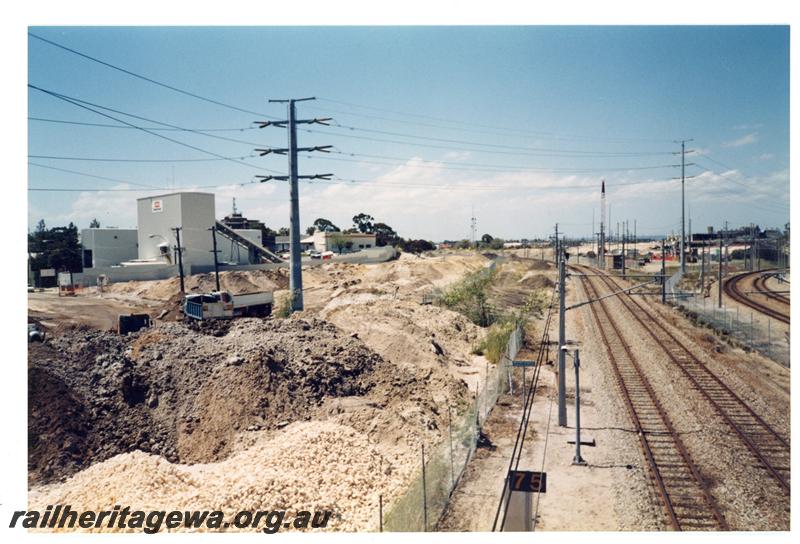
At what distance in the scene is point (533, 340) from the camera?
4081cm

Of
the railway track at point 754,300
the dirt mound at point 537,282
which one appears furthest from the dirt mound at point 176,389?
the dirt mound at point 537,282

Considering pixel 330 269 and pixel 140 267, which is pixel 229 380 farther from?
pixel 330 269

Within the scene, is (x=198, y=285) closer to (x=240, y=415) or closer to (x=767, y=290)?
(x=240, y=415)

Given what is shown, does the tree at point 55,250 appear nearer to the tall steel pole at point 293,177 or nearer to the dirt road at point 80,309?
the dirt road at point 80,309

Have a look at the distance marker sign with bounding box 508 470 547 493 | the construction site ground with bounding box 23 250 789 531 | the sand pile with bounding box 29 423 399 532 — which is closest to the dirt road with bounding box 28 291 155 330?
the construction site ground with bounding box 23 250 789 531

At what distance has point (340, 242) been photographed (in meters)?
132

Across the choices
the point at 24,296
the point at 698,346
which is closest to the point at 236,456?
the point at 24,296

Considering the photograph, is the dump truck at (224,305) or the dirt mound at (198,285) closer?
the dump truck at (224,305)

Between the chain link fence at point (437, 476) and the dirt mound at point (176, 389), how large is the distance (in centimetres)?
486

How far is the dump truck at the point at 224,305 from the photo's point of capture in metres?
41.3

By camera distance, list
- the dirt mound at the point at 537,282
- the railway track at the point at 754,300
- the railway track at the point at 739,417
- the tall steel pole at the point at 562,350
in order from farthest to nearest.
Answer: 1. the dirt mound at the point at 537,282
2. the railway track at the point at 754,300
3. the tall steel pole at the point at 562,350
4. the railway track at the point at 739,417

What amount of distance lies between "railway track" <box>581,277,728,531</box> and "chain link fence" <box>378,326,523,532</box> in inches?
219

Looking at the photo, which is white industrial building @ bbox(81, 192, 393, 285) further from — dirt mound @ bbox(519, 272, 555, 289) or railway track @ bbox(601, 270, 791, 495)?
railway track @ bbox(601, 270, 791, 495)

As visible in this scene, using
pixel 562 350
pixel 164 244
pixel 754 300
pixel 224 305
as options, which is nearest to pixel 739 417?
pixel 562 350
